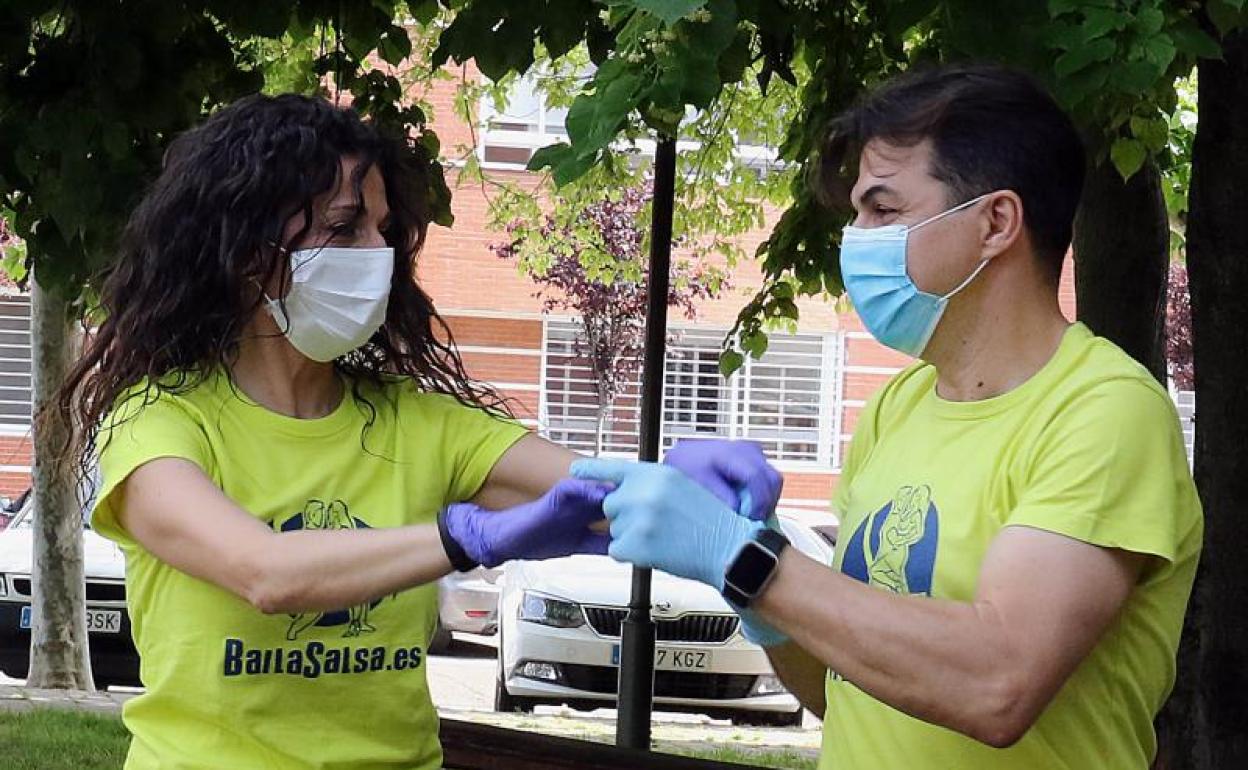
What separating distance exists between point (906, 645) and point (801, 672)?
68 centimetres

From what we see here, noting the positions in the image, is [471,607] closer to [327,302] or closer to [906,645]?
[327,302]

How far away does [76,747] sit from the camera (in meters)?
7.81

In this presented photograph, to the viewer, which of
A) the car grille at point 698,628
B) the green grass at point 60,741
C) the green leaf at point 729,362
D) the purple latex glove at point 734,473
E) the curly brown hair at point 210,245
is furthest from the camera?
the car grille at point 698,628

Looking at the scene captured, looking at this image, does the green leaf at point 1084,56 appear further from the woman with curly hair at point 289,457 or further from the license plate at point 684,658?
the license plate at point 684,658

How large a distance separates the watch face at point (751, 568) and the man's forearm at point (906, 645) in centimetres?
2

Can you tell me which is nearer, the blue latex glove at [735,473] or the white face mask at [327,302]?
the blue latex glove at [735,473]

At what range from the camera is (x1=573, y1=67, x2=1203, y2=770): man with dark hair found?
81.0 inches

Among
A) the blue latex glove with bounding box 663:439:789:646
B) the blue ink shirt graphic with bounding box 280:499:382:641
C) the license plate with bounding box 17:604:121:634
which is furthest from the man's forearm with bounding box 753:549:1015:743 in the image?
the license plate with bounding box 17:604:121:634

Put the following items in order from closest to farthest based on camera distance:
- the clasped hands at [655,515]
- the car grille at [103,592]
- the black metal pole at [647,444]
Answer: the clasped hands at [655,515], the black metal pole at [647,444], the car grille at [103,592]

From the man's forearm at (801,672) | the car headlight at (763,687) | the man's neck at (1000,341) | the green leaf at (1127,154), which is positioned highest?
the green leaf at (1127,154)

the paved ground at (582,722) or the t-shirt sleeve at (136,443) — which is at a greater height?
the t-shirt sleeve at (136,443)

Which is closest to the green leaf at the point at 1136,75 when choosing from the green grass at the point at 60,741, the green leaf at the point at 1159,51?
the green leaf at the point at 1159,51

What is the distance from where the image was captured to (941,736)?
228cm

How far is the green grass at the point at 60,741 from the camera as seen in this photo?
7.52 m
